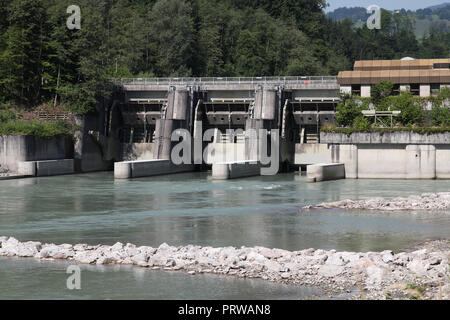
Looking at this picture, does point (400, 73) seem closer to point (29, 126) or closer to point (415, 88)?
point (415, 88)

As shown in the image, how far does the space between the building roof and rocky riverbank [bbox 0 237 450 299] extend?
129ft

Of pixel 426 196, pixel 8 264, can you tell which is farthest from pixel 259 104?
pixel 8 264

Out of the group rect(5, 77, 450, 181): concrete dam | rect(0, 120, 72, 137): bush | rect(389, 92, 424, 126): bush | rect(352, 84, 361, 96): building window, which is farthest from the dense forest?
rect(389, 92, 424, 126): bush

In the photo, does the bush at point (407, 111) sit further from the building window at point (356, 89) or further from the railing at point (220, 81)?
the railing at point (220, 81)

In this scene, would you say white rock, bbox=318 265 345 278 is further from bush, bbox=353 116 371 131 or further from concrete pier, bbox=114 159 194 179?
concrete pier, bbox=114 159 194 179

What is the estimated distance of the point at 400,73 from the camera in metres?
65.8

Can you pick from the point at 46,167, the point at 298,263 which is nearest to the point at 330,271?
the point at 298,263

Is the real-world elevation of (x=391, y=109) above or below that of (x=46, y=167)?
above

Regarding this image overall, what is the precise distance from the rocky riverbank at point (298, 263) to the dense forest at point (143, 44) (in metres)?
45.0

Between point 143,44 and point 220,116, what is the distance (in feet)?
96.9

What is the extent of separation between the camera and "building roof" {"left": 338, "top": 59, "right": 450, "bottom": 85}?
212ft

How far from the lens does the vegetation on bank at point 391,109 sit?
60500 mm
